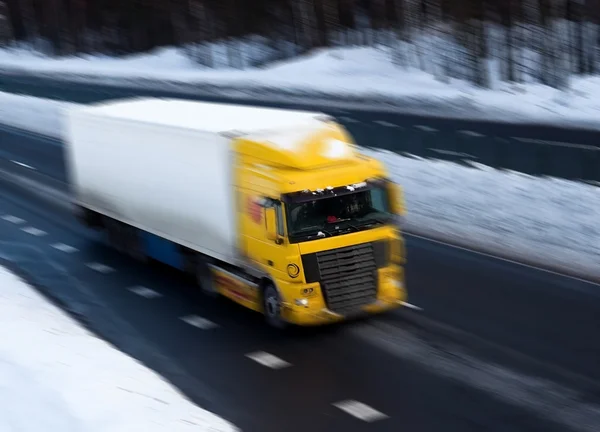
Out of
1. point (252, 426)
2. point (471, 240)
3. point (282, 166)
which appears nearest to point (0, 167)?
point (471, 240)

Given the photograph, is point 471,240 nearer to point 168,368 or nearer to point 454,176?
point 454,176

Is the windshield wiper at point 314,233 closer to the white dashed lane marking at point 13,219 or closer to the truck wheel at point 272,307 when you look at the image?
the truck wheel at point 272,307

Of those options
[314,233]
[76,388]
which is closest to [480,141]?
[314,233]

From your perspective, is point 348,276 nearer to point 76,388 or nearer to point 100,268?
point 76,388

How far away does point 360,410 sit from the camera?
11094 mm

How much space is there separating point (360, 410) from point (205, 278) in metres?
4.88

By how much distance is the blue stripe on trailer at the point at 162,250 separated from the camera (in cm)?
1612

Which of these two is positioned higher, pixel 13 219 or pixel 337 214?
pixel 337 214

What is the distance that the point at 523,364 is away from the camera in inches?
483

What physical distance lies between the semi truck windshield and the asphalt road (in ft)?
4.61

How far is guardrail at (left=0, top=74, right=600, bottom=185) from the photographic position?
19.3 metres

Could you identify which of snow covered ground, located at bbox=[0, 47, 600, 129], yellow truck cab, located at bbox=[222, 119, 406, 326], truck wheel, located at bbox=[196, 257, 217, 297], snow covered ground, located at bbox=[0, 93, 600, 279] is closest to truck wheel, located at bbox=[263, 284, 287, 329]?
yellow truck cab, located at bbox=[222, 119, 406, 326]

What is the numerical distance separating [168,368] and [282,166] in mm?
2950

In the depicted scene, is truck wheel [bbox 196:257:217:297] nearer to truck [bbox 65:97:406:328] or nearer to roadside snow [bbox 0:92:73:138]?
truck [bbox 65:97:406:328]
